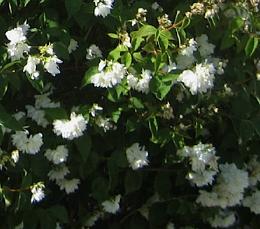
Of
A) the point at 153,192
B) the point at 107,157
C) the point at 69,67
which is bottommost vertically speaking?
the point at 153,192

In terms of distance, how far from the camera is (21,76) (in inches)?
99.8

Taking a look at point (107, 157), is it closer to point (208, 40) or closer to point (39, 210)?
point (39, 210)

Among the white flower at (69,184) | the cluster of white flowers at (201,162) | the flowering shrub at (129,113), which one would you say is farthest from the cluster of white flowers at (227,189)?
the white flower at (69,184)

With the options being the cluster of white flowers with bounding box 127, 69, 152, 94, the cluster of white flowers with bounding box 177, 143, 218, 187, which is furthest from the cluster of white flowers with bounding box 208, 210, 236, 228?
the cluster of white flowers with bounding box 127, 69, 152, 94

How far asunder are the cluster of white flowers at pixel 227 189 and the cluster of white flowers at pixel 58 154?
64 cm

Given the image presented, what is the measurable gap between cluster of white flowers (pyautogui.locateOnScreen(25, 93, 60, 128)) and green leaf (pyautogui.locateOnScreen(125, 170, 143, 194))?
40 cm

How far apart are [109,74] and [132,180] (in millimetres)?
499

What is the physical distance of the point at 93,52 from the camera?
268cm

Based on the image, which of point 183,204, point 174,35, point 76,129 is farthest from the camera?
point 183,204

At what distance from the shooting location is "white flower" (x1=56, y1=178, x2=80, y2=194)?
2.64 metres

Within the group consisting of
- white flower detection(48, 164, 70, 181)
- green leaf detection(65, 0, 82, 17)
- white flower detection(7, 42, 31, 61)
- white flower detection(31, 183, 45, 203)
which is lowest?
white flower detection(48, 164, 70, 181)

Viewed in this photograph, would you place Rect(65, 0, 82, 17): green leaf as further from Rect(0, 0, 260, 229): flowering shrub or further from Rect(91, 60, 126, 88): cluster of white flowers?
Rect(91, 60, 126, 88): cluster of white flowers

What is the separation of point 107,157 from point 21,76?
0.47 metres

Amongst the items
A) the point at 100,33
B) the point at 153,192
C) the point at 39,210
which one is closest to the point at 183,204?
the point at 153,192
